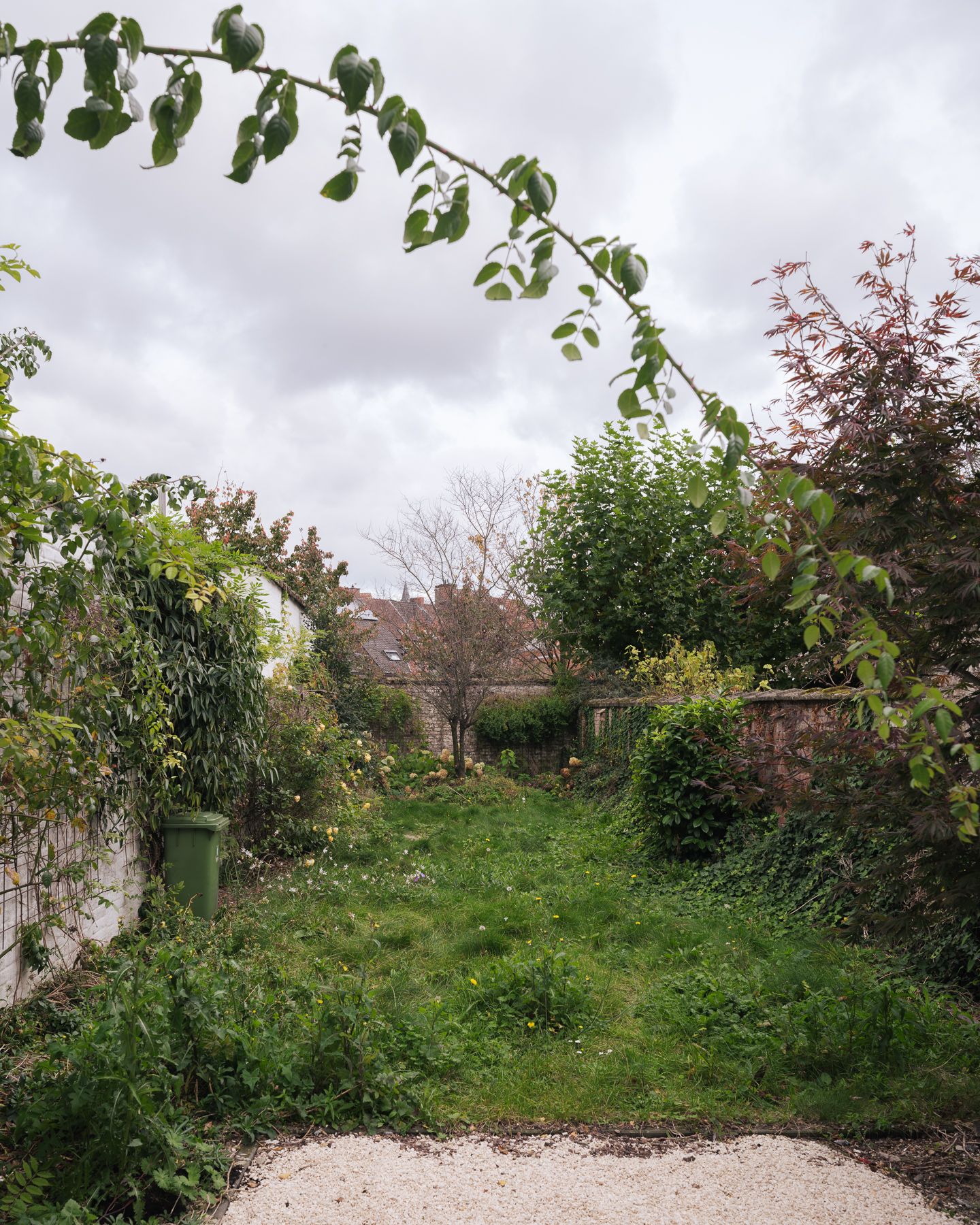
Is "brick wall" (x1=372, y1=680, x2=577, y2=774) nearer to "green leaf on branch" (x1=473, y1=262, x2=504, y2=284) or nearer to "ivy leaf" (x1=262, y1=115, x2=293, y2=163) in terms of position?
"green leaf on branch" (x1=473, y1=262, x2=504, y2=284)

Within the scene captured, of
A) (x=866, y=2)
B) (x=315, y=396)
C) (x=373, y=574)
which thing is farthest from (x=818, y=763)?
(x=373, y=574)

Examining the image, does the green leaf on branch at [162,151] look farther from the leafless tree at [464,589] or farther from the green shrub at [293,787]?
the leafless tree at [464,589]

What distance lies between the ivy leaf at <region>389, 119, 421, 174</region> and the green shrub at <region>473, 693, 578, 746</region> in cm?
1360

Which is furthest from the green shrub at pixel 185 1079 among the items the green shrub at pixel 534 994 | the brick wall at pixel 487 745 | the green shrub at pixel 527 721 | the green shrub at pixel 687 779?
the brick wall at pixel 487 745

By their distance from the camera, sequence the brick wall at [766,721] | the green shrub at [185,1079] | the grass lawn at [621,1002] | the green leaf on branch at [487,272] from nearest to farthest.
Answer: the green leaf on branch at [487,272]
the green shrub at [185,1079]
the grass lawn at [621,1002]
the brick wall at [766,721]

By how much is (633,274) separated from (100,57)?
843 mm

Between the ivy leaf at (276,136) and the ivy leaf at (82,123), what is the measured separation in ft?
0.82

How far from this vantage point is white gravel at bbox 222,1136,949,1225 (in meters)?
2.58

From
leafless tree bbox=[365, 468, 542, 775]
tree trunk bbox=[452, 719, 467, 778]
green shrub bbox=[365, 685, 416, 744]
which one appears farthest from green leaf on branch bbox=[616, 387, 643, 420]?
green shrub bbox=[365, 685, 416, 744]

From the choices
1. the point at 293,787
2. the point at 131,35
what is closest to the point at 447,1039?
the point at 131,35

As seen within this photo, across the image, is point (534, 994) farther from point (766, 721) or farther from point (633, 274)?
point (633, 274)

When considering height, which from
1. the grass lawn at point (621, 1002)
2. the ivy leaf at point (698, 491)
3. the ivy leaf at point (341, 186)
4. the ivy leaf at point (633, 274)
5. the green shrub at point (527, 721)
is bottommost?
the grass lawn at point (621, 1002)

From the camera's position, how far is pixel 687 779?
7402mm

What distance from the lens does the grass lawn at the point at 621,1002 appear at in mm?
3328
